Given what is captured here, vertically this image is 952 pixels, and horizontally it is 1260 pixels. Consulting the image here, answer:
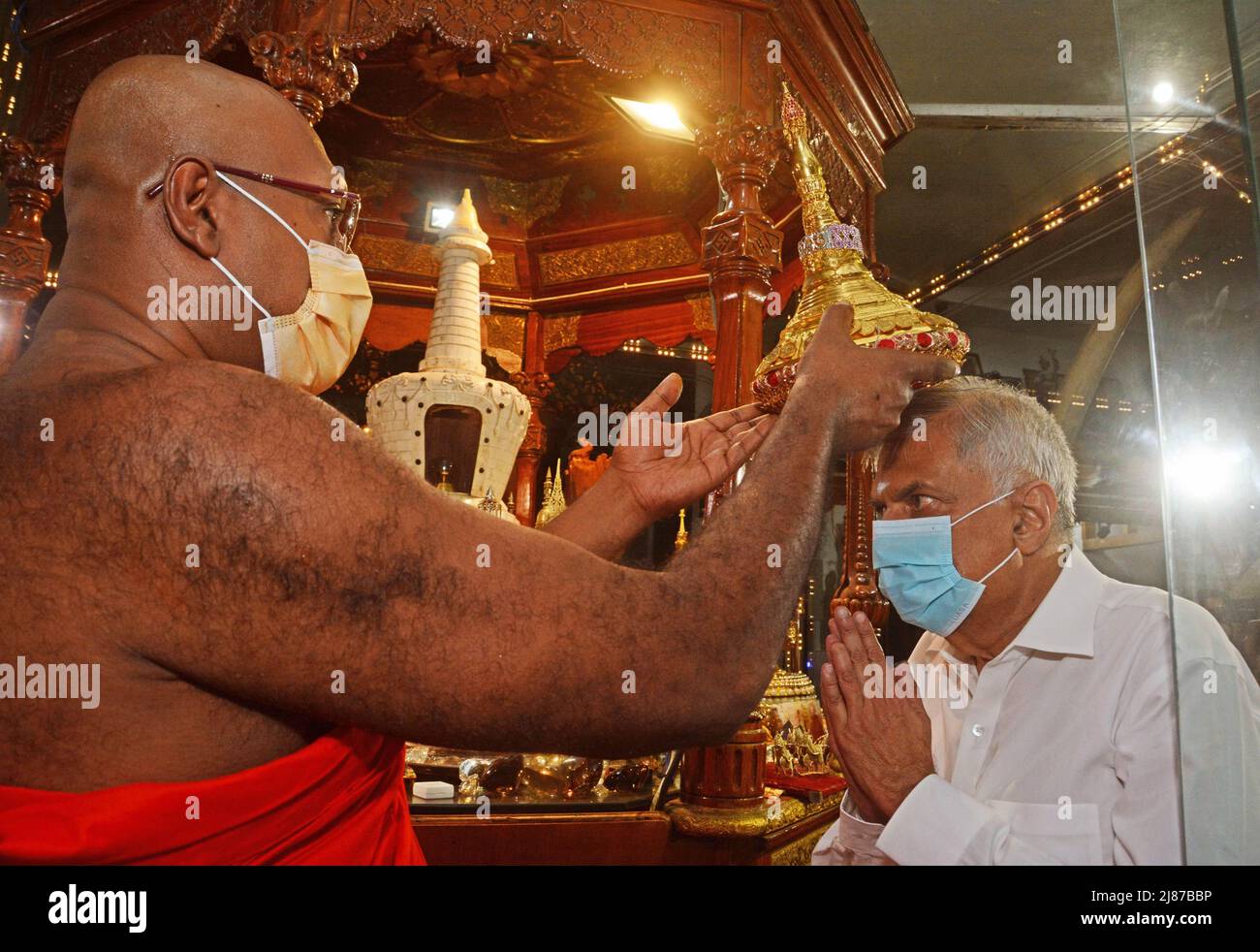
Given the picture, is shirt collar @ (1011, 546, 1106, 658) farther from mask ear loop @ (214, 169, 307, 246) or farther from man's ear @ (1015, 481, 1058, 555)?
mask ear loop @ (214, 169, 307, 246)

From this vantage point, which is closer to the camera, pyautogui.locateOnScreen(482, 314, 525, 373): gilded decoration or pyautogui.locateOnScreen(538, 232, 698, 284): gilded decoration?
pyautogui.locateOnScreen(538, 232, 698, 284): gilded decoration

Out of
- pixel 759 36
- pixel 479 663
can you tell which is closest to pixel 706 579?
pixel 479 663

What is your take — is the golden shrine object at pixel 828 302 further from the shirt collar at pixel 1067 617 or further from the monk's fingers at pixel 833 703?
the monk's fingers at pixel 833 703

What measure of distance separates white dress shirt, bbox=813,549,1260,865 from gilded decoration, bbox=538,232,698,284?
3.59m

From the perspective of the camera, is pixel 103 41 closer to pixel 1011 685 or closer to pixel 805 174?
pixel 805 174

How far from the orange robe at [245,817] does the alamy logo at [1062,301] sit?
17.2 feet

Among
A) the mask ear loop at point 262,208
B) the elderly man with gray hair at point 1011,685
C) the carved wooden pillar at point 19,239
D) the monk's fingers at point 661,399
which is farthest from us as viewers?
the carved wooden pillar at point 19,239

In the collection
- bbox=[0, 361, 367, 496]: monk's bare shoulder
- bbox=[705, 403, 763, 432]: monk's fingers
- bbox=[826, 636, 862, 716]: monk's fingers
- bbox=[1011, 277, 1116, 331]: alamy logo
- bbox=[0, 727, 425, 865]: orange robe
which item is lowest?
bbox=[0, 727, 425, 865]: orange robe

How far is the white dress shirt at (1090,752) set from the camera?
1.19m

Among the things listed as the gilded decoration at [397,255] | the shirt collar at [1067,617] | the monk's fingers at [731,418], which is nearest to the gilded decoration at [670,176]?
the gilded decoration at [397,255]

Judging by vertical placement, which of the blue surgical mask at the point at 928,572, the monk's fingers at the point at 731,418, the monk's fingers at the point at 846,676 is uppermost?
the monk's fingers at the point at 731,418

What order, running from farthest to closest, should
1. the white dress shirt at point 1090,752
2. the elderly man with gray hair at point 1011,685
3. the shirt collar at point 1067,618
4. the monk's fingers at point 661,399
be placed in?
the monk's fingers at point 661,399, the shirt collar at point 1067,618, the elderly man with gray hair at point 1011,685, the white dress shirt at point 1090,752

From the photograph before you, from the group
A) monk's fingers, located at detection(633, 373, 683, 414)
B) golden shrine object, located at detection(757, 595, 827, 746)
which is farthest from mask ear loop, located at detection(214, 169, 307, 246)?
golden shrine object, located at detection(757, 595, 827, 746)

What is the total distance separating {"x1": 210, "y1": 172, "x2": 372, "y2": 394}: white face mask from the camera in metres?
1.51
